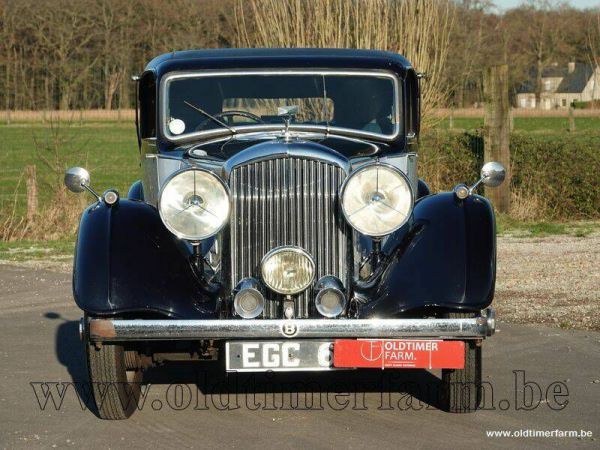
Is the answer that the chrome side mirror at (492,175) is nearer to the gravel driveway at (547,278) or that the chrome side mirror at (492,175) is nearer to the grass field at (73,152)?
the gravel driveway at (547,278)

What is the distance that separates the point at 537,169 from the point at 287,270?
10.7m

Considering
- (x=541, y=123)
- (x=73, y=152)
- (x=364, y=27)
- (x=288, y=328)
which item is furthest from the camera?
(x=541, y=123)

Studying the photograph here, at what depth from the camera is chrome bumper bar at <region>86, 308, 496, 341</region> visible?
4.80 m

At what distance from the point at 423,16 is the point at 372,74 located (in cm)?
935

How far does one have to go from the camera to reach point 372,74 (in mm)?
6473

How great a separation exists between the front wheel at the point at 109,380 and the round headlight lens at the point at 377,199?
1392 mm

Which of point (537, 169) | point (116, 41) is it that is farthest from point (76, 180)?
point (116, 41)

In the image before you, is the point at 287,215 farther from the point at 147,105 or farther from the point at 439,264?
the point at 147,105

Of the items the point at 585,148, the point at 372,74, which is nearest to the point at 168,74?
the point at 372,74

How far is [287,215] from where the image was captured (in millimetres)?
5316

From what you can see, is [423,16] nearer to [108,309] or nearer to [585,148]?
[585,148]

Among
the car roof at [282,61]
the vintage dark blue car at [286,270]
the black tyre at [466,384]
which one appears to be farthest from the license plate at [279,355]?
the car roof at [282,61]

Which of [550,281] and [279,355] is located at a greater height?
[279,355]

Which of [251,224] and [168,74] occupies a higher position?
[168,74]
